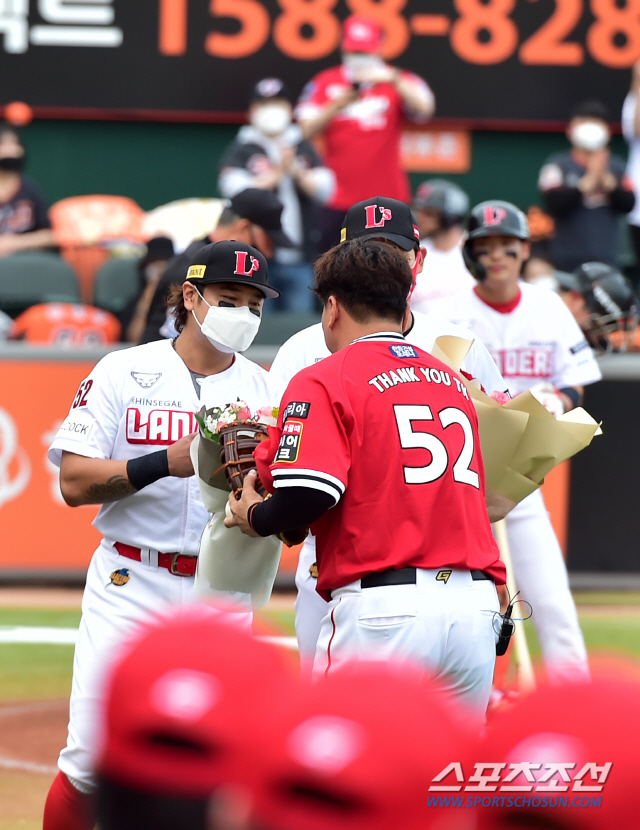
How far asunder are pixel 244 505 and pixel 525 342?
323 cm

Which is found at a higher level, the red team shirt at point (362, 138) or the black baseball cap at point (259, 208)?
the red team shirt at point (362, 138)

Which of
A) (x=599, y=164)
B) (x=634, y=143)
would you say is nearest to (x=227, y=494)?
(x=599, y=164)

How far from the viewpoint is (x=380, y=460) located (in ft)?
10.3

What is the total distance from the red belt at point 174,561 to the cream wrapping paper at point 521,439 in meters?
0.99

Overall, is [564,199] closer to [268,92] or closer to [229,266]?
[268,92]

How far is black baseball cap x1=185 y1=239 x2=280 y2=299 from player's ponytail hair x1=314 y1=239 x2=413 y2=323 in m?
0.67

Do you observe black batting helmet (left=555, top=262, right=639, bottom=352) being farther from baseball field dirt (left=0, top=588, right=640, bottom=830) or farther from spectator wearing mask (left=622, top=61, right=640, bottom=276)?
spectator wearing mask (left=622, top=61, right=640, bottom=276)

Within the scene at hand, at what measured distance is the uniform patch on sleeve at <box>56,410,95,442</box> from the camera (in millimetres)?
3963

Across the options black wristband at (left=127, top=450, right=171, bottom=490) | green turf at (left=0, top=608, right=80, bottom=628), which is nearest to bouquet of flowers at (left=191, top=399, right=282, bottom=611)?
black wristband at (left=127, top=450, right=171, bottom=490)

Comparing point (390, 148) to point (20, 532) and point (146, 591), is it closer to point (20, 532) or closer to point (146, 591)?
point (20, 532)

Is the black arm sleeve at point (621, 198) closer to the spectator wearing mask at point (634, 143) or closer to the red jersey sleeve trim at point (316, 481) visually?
the spectator wearing mask at point (634, 143)

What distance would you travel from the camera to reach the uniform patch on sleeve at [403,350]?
10.7 ft

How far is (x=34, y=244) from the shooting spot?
10.5 metres

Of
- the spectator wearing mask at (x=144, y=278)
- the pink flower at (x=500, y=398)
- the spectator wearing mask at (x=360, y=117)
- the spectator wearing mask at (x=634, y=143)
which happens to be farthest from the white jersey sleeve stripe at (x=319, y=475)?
the spectator wearing mask at (x=634, y=143)
